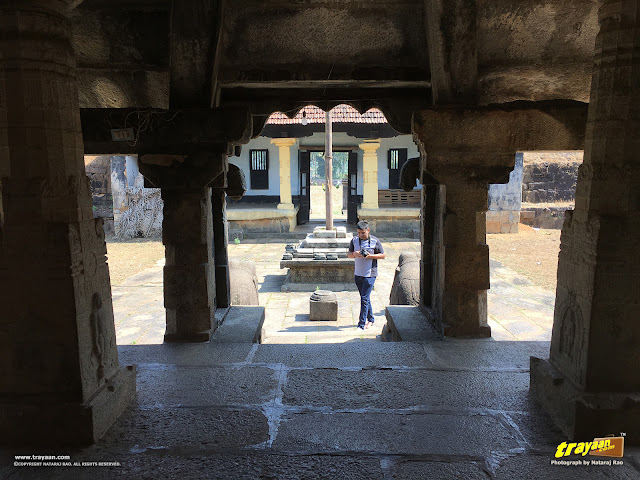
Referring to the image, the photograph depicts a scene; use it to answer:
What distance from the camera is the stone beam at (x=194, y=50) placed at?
3238 mm

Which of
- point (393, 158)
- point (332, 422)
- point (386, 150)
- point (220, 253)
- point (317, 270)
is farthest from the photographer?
point (393, 158)

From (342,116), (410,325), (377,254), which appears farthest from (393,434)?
(342,116)

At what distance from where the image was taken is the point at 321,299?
283 inches

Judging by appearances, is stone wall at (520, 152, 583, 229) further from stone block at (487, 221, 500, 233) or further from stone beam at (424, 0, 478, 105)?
stone beam at (424, 0, 478, 105)

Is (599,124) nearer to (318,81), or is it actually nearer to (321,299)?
(318,81)

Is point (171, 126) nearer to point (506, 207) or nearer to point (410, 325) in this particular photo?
point (410, 325)

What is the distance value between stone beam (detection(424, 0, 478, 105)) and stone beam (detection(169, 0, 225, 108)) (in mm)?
1558

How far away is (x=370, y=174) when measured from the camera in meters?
15.1

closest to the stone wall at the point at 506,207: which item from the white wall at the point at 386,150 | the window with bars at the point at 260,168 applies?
the white wall at the point at 386,150

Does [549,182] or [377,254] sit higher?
[549,182]

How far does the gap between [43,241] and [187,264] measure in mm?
1782

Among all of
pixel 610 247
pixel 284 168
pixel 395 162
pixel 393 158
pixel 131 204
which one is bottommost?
pixel 131 204

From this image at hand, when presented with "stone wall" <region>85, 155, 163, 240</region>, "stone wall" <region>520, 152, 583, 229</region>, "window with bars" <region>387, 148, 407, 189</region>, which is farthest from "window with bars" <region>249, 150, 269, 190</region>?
"stone wall" <region>520, 152, 583, 229</region>

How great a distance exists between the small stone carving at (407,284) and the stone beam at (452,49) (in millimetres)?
3066
